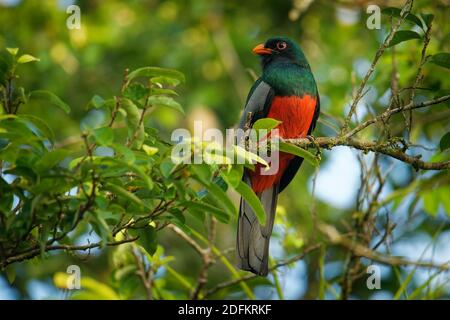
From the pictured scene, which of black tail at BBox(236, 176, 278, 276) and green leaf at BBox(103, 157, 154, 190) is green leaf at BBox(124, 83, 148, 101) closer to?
green leaf at BBox(103, 157, 154, 190)

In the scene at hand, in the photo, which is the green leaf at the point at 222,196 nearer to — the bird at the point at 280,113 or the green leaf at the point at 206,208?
the green leaf at the point at 206,208

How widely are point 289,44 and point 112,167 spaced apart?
3.21 meters

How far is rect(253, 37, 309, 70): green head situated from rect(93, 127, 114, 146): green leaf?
297 centimetres

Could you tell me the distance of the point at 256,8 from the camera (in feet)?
32.4

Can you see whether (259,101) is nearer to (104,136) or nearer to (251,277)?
(251,277)

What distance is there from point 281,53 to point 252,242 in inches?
70.9

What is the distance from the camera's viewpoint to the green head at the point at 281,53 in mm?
5277

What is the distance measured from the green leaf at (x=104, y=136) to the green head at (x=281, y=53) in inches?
117

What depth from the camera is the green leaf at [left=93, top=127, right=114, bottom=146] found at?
2396 mm

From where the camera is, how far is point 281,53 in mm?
5375

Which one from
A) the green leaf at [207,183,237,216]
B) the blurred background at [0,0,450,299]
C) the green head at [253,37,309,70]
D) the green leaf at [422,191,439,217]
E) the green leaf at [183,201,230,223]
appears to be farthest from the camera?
the blurred background at [0,0,450,299]

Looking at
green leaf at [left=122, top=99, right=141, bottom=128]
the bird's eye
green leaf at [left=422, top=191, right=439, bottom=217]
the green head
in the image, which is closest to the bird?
the green head

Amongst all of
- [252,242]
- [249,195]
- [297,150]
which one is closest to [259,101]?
[252,242]
